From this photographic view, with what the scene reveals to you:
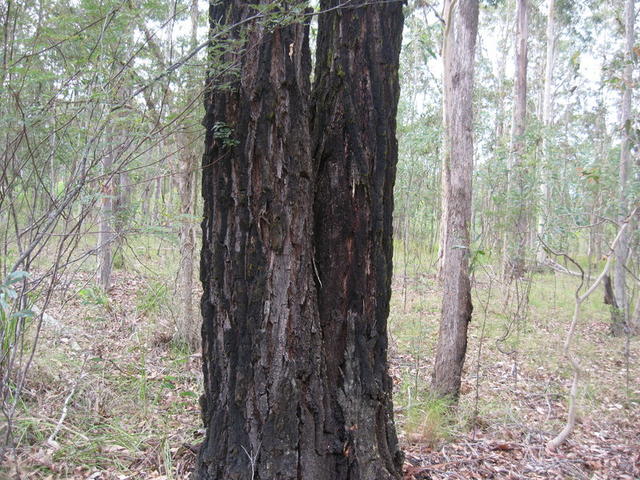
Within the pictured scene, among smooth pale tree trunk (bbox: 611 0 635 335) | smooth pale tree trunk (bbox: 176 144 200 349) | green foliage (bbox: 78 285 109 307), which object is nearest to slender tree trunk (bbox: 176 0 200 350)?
smooth pale tree trunk (bbox: 176 144 200 349)

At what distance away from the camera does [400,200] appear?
10281 millimetres

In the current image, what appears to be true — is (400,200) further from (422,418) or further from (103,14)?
(103,14)

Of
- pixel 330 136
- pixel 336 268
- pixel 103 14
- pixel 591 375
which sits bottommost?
pixel 591 375

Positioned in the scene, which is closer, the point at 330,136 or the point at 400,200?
the point at 330,136

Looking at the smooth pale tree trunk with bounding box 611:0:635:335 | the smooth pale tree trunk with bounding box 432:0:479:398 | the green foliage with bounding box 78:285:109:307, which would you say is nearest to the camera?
the green foliage with bounding box 78:285:109:307

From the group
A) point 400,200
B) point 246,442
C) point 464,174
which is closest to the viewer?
point 246,442

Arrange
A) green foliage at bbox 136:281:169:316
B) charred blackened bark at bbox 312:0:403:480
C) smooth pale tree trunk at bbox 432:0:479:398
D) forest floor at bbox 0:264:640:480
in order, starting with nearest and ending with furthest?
charred blackened bark at bbox 312:0:403:480
forest floor at bbox 0:264:640:480
smooth pale tree trunk at bbox 432:0:479:398
green foliage at bbox 136:281:169:316

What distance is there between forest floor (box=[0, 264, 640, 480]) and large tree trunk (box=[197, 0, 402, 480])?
2.49ft

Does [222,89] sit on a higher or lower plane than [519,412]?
higher

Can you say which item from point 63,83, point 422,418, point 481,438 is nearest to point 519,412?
point 481,438

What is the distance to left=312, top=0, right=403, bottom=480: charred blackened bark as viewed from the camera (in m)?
2.09

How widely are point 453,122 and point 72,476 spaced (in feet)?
13.2

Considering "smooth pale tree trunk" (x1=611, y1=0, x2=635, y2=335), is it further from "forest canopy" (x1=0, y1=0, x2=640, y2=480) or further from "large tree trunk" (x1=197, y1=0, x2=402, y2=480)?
"large tree trunk" (x1=197, y1=0, x2=402, y2=480)

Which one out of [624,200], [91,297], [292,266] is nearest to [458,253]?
[292,266]
